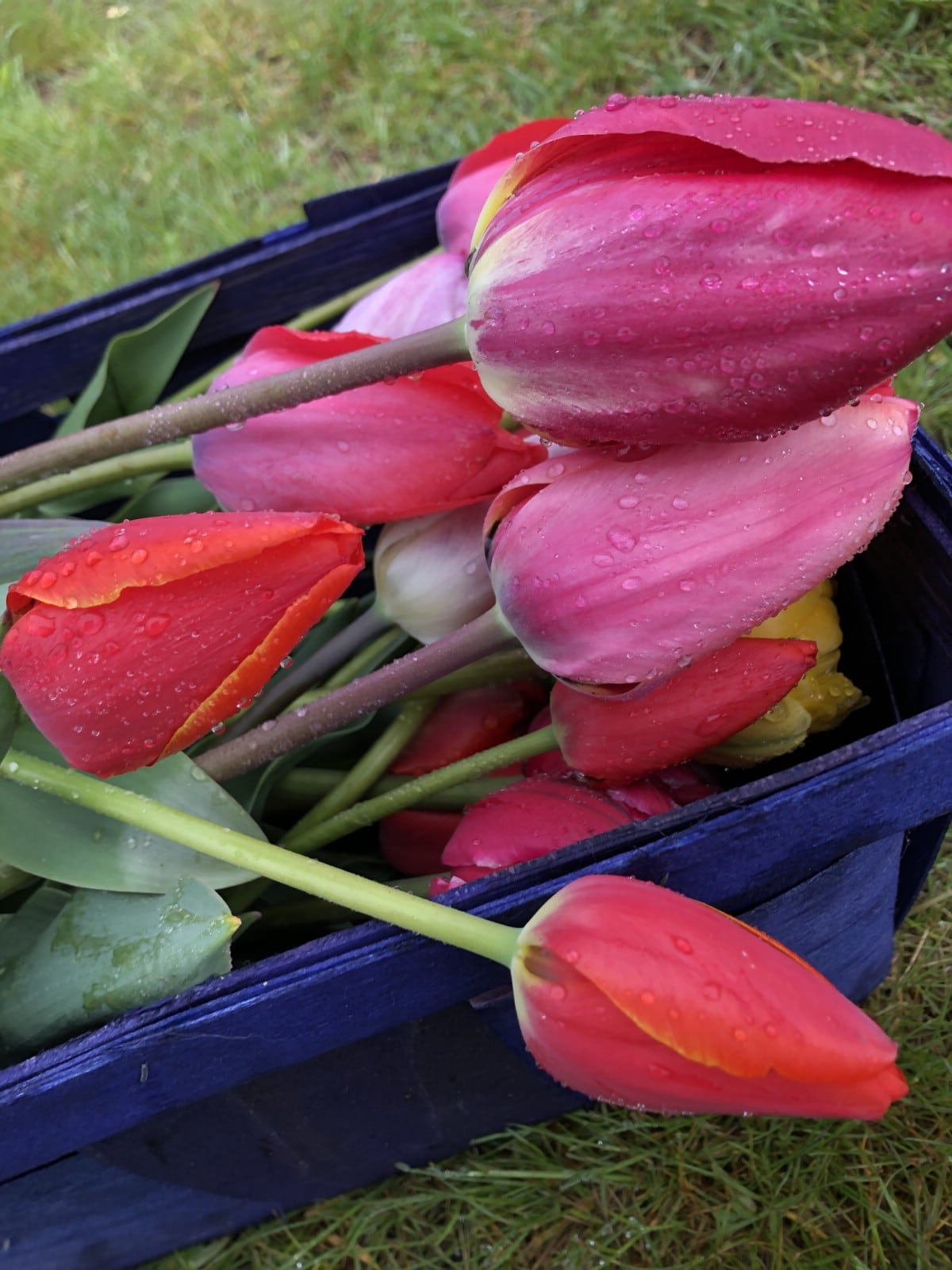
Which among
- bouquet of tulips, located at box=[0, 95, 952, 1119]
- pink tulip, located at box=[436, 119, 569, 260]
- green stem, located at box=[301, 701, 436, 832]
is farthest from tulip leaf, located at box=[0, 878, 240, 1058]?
pink tulip, located at box=[436, 119, 569, 260]

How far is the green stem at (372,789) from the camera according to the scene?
0.48 meters

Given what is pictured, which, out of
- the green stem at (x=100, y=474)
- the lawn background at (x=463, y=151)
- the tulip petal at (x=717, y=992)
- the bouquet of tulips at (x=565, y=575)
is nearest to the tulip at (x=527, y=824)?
the bouquet of tulips at (x=565, y=575)

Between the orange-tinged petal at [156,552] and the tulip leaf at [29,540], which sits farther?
the tulip leaf at [29,540]

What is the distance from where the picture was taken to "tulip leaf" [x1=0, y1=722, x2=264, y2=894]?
1.30 feet

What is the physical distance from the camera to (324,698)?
42cm

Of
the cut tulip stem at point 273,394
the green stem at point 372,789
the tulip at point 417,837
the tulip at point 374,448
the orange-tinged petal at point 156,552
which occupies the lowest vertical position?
the tulip at point 417,837

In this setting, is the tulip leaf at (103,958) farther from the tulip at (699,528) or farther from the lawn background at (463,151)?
the lawn background at (463,151)

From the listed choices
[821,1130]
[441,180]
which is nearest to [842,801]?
[821,1130]

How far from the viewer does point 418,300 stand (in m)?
0.53

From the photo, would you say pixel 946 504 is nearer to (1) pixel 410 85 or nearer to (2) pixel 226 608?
(2) pixel 226 608

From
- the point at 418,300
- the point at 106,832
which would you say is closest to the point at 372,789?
the point at 106,832

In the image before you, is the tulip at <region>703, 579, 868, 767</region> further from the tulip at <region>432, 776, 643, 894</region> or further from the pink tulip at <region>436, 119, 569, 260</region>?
the pink tulip at <region>436, 119, 569, 260</region>

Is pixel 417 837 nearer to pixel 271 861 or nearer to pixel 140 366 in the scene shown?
pixel 271 861

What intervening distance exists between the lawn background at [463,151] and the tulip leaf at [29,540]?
0.43 meters
